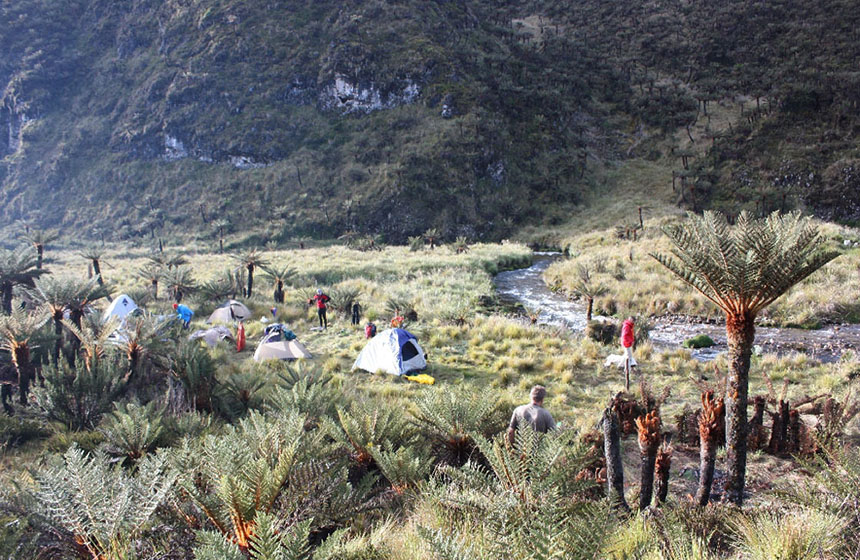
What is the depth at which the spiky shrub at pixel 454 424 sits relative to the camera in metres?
5.90

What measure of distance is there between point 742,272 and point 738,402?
4.53 feet

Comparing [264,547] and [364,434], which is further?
[364,434]

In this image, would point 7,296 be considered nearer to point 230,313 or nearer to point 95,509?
point 230,313

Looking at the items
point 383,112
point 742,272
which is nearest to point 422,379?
point 742,272

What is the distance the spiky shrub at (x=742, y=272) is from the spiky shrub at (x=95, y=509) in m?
5.20

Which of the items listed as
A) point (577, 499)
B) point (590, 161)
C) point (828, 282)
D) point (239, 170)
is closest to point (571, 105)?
point (590, 161)

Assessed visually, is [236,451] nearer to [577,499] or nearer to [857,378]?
[577,499]

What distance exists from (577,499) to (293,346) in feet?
32.0

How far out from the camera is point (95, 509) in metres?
2.97

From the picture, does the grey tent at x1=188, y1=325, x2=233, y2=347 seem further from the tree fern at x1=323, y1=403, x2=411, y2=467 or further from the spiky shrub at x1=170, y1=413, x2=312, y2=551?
the spiky shrub at x1=170, y1=413, x2=312, y2=551

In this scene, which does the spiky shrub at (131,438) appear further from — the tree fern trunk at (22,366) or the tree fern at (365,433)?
the tree fern trunk at (22,366)

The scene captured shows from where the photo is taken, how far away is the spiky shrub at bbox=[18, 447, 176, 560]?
279 cm

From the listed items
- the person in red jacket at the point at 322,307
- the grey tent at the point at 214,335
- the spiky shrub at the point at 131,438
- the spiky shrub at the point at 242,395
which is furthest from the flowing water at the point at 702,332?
the spiky shrub at the point at 131,438

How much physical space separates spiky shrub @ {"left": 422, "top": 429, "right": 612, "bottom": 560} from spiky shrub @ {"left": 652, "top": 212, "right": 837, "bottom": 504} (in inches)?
69.8
